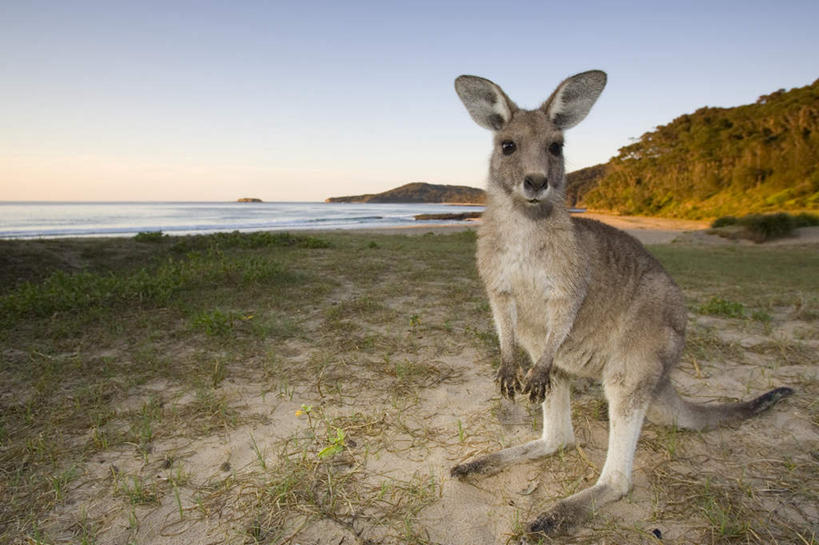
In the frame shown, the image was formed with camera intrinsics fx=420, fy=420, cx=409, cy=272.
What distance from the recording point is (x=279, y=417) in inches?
102

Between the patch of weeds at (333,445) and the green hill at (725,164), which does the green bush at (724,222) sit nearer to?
the green hill at (725,164)

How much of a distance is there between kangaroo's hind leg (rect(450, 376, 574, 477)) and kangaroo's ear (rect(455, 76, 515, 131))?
1.45 m

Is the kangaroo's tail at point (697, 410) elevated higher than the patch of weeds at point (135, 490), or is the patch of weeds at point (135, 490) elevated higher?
the kangaroo's tail at point (697, 410)

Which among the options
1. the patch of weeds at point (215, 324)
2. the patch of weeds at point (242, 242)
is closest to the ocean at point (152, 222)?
the patch of weeds at point (242, 242)

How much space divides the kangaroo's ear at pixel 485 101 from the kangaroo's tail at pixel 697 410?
1.63 metres

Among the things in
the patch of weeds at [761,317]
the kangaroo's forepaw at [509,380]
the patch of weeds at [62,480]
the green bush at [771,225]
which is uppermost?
the green bush at [771,225]

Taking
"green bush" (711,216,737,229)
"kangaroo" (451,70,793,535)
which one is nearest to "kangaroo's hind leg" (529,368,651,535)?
"kangaroo" (451,70,793,535)

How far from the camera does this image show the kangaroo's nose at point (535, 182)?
1.92m

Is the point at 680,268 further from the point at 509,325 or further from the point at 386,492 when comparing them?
the point at 386,492

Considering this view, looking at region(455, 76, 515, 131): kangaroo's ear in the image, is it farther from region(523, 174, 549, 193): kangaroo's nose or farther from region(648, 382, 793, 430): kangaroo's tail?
region(648, 382, 793, 430): kangaroo's tail

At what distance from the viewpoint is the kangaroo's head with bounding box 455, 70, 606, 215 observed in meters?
2.04

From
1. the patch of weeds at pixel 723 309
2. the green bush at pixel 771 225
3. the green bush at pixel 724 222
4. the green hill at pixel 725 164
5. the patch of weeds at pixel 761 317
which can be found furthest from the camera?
the green hill at pixel 725 164

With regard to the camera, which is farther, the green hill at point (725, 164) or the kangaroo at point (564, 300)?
the green hill at point (725, 164)

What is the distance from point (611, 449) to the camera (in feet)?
6.50
